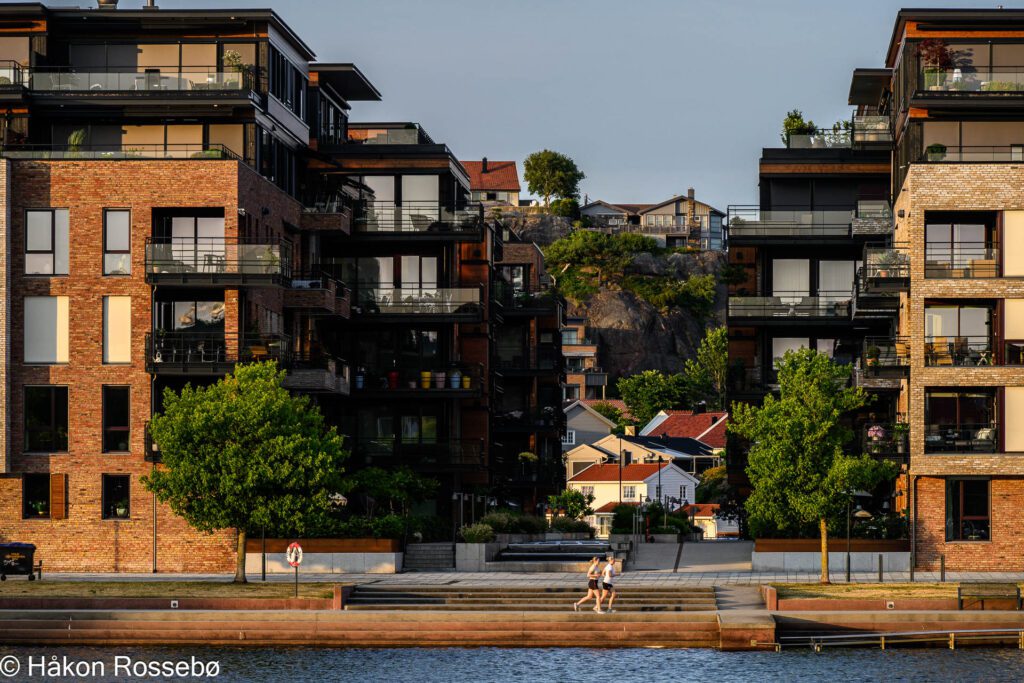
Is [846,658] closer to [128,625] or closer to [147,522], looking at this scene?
[128,625]

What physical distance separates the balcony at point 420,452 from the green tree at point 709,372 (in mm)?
98179

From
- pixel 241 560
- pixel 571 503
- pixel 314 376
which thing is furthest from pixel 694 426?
pixel 241 560

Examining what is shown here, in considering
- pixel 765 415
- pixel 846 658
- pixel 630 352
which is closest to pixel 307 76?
pixel 765 415

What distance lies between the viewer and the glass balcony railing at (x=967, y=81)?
65500mm

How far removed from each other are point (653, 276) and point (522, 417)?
96.9 metres

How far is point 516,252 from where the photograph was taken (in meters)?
93.9

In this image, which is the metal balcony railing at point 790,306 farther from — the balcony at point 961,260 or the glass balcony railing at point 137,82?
the glass balcony railing at point 137,82

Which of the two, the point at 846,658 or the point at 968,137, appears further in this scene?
the point at 968,137

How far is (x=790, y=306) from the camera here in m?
74.5

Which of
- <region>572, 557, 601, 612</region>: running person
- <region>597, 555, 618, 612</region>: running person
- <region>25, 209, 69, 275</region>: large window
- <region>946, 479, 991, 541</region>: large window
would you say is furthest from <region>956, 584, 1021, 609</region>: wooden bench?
<region>25, 209, 69, 275</region>: large window

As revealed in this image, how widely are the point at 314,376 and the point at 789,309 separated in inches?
800

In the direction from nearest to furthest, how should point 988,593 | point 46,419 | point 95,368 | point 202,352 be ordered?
point 988,593
point 202,352
point 95,368
point 46,419

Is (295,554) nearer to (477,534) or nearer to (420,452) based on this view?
(477,534)

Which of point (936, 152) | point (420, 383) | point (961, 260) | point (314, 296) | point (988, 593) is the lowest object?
point (988, 593)
